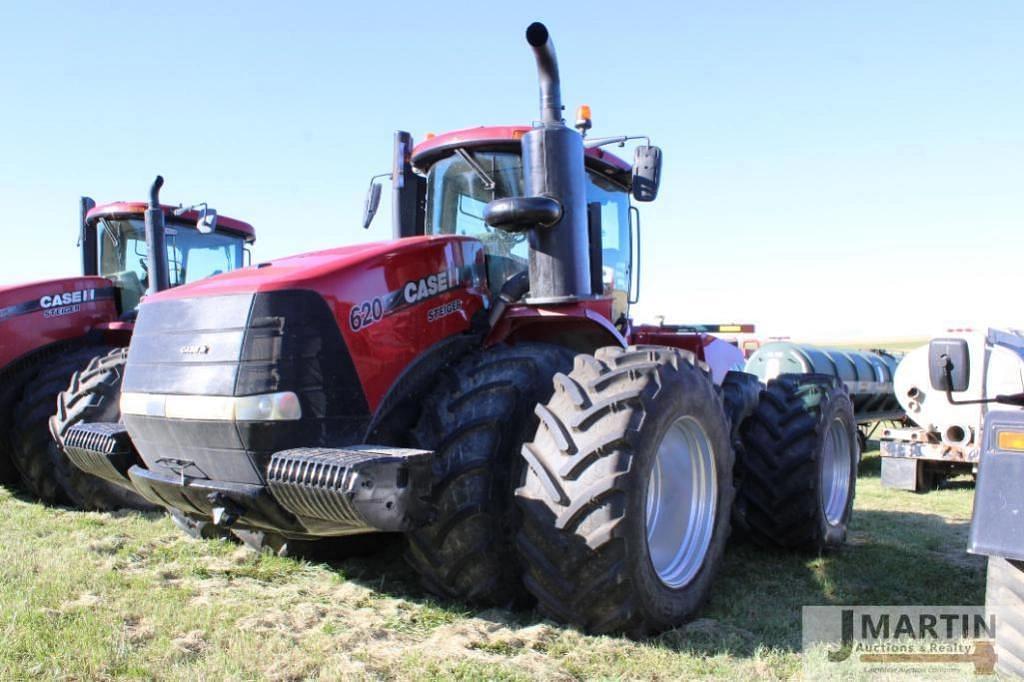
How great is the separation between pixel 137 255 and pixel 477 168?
214 inches

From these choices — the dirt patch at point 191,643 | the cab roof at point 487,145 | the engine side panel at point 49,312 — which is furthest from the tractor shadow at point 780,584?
the engine side panel at point 49,312

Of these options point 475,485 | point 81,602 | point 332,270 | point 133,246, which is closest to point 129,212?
point 133,246

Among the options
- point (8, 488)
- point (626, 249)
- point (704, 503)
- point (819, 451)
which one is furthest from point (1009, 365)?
point (8, 488)

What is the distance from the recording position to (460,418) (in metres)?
3.66

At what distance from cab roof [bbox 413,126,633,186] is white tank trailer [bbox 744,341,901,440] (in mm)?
7083

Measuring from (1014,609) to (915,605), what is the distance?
56.5 inches

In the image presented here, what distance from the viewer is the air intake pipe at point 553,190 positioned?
4.02 m

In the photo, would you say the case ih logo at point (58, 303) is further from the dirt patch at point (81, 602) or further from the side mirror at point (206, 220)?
the dirt patch at point (81, 602)

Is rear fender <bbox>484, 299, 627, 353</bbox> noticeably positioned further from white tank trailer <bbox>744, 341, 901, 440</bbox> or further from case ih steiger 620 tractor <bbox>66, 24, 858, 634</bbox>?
white tank trailer <bbox>744, 341, 901, 440</bbox>

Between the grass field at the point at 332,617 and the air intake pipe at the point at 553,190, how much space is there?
161 centimetres

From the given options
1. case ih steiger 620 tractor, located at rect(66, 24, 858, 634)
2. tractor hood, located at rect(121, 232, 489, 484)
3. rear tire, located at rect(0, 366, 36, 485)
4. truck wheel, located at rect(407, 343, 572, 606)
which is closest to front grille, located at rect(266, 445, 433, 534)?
case ih steiger 620 tractor, located at rect(66, 24, 858, 634)

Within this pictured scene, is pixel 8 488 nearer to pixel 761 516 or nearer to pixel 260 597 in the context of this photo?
pixel 260 597

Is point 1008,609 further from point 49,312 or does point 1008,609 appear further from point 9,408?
point 49,312

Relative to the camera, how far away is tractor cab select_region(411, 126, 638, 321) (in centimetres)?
469
